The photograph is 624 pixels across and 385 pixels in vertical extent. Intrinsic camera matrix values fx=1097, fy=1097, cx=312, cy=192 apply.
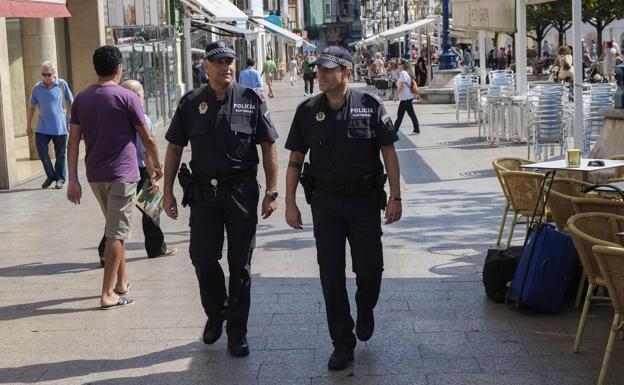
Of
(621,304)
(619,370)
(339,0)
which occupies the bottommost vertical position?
(619,370)

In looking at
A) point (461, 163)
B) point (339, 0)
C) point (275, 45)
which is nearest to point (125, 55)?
point (461, 163)

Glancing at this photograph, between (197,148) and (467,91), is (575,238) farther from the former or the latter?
(467,91)

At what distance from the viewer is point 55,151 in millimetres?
14039

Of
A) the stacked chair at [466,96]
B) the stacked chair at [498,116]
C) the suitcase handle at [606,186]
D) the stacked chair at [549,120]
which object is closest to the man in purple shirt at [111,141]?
the suitcase handle at [606,186]

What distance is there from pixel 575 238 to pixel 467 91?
17.3m

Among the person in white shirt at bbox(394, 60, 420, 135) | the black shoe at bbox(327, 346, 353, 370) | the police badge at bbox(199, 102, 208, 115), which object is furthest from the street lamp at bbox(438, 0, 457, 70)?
the black shoe at bbox(327, 346, 353, 370)

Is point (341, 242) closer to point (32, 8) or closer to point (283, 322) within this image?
point (283, 322)

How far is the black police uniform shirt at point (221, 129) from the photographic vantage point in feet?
19.9

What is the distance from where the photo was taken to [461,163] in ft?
51.3

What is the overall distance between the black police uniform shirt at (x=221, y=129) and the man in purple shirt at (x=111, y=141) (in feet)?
3.80

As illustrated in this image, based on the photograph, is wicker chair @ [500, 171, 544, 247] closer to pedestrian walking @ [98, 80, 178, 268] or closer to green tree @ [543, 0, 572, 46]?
pedestrian walking @ [98, 80, 178, 268]

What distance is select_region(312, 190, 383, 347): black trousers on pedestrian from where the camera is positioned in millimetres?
5816

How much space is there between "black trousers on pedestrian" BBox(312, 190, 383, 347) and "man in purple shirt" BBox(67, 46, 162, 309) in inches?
74.4

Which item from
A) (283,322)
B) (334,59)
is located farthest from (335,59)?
(283,322)
